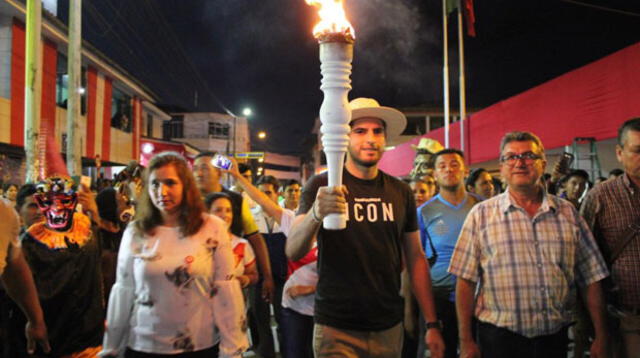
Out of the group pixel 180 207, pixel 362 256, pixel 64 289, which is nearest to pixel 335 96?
pixel 362 256

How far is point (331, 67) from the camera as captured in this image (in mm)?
2178

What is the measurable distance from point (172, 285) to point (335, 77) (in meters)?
1.57

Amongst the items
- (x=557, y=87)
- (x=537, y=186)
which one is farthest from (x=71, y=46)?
(x=537, y=186)

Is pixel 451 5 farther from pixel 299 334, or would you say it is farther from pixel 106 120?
pixel 106 120

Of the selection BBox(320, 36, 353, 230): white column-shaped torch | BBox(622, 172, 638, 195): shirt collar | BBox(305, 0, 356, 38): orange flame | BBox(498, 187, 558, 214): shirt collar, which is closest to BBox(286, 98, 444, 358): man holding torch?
BBox(320, 36, 353, 230): white column-shaped torch

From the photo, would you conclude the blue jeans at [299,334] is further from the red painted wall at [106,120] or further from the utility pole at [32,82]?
the red painted wall at [106,120]

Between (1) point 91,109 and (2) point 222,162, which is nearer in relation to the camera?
(2) point 222,162

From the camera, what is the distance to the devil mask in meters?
3.87

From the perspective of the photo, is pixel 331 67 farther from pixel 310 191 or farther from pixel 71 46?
pixel 71 46

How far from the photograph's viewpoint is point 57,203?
393 cm

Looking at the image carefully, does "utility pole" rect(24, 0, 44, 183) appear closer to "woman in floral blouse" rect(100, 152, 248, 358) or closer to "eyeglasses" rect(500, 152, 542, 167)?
"woman in floral blouse" rect(100, 152, 248, 358)

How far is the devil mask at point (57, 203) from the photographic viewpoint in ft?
12.7

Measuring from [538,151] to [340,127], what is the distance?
5.51 feet

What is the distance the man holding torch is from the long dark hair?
0.67 meters
